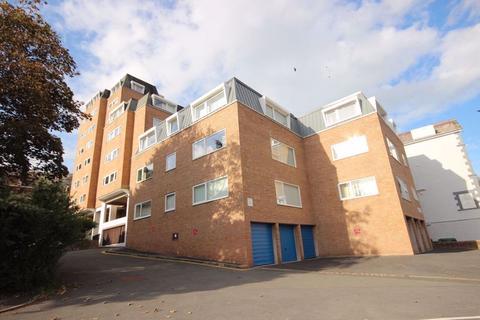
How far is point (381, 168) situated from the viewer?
16562 mm

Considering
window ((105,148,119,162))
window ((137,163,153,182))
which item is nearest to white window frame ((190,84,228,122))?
window ((137,163,153,182))

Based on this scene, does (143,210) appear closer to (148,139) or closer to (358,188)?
(148,139)

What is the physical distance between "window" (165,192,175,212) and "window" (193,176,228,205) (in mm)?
2357

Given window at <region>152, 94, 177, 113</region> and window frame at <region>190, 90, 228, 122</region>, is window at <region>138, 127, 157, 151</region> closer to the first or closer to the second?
window frame at <region>190, 90, 228, 122</region>

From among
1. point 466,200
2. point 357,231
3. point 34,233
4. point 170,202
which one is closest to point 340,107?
point 357,231

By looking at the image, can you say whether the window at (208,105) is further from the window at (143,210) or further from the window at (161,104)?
the window at (161,104)

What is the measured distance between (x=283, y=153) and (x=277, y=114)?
10.0 ft

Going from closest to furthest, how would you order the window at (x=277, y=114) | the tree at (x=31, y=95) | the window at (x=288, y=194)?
the tree at (x=31, y=95), the window at (x=288, y=194), the window at (x=277, y=114)

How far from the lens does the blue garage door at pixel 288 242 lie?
1573 cm

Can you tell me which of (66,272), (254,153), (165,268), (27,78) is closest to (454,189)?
(254,153)

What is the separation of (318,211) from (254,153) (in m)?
6.80

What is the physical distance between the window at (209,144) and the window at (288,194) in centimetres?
420

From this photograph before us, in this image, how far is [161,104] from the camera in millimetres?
33531

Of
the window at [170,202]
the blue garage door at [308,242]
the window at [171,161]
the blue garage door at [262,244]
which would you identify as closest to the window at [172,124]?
the window at [171,161]
